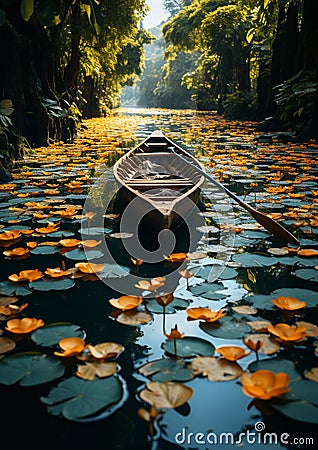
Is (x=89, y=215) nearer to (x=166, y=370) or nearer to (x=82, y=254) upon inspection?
(x=82, y=254)

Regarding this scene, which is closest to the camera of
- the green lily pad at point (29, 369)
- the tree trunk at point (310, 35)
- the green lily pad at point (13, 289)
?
the green lily pad at point (29, 369)

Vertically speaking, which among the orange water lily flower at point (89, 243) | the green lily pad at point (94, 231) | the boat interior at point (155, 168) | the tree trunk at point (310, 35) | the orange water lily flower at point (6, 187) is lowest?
the green lily pad at point (94, 231)

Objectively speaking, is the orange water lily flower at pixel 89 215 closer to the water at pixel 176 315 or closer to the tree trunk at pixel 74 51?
the water at pixel 176 315

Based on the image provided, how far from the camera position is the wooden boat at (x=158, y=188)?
241 cm

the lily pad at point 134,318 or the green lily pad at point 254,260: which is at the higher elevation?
the green lily pad at point 254,260

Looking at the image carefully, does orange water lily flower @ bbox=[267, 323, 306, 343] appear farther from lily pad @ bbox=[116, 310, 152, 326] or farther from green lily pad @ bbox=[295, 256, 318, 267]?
green lily pad @ bbox=[295, 256, 318, 267]

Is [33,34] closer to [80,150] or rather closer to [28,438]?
[80,150]

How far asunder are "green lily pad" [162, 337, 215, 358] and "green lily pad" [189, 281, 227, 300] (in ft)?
1.36

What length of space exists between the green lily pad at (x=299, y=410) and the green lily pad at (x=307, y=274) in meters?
0.95

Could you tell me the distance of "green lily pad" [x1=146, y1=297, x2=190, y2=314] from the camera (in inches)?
66.2

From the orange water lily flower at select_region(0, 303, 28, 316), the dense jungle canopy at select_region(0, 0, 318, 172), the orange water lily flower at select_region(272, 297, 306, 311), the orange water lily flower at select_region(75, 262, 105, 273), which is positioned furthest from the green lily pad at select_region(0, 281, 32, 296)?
the dense jungle canopy at select_region(0, 0, 318, 172)

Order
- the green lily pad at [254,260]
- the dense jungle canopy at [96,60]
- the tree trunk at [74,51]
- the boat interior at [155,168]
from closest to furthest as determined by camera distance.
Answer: the green lily pad at [254,260] → the boat interior at [155,168] → the dense jungle canopy at [96,60] → the tree trunk at [74,51]

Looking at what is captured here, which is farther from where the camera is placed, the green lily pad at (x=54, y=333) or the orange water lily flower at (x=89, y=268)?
the orange water lily flower at (x=89, y=268)

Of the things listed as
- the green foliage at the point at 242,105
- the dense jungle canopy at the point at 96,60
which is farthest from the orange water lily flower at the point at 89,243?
the green foliage at the point at 242,105
